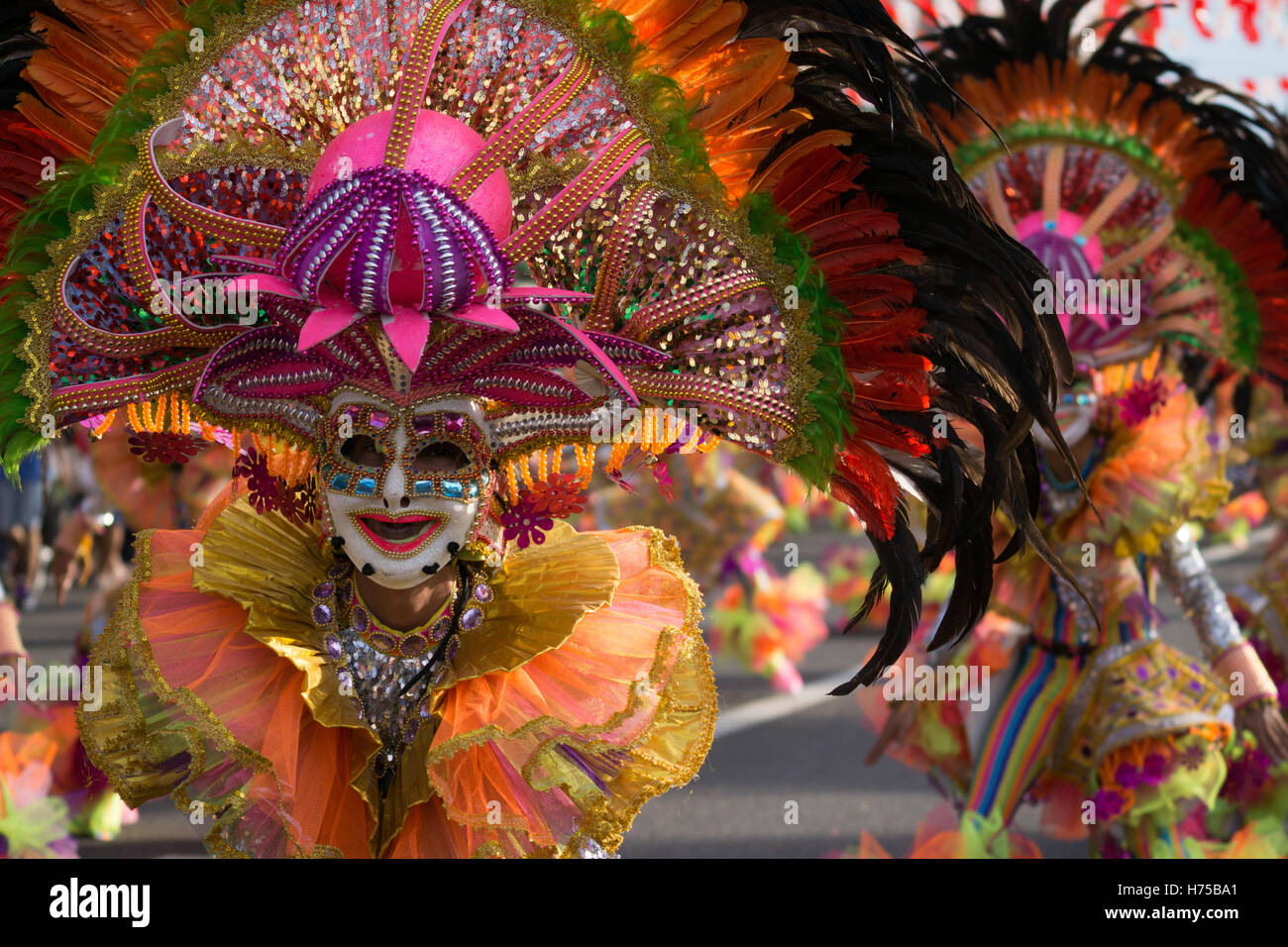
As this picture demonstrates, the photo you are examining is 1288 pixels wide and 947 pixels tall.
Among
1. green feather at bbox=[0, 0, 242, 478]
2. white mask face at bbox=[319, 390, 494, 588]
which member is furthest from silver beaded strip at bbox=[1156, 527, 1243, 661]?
green feather at bbox=[0, 0, 242, 478]

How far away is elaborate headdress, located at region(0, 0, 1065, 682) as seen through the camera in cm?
331

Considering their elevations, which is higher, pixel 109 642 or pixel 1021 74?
pixel 1021 74

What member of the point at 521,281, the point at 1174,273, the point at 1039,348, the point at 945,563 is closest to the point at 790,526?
the point at 945,563

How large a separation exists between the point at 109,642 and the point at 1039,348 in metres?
2.23

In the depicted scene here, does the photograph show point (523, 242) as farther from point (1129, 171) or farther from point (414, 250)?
point (1129, 171)

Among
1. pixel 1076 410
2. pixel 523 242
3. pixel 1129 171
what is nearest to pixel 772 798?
pixel 1076 410

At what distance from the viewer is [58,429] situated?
11.6ft

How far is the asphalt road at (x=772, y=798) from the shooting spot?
6648 mm

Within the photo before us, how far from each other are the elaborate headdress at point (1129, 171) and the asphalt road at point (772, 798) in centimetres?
230

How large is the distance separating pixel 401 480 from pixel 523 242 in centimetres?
58

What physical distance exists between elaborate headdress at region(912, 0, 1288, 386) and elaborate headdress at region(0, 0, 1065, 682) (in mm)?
2619

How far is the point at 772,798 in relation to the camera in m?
7.55

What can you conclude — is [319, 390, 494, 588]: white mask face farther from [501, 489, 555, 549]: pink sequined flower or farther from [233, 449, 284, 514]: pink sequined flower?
[233, 449, 284, 514]: pink sequined flower

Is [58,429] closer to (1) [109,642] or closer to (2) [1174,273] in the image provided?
(1) [109,642]
